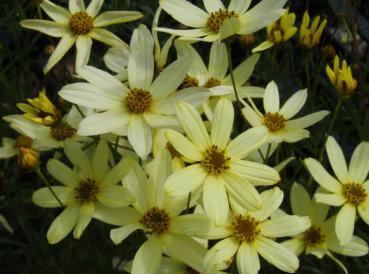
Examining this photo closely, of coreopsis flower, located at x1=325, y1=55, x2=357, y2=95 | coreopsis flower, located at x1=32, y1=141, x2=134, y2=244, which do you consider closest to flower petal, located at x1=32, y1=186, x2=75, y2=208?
coreopsis flower, located at x1=32, y1=141, x2=134, y2=244

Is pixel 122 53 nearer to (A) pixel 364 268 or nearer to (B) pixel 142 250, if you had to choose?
(B) pixel 142 250

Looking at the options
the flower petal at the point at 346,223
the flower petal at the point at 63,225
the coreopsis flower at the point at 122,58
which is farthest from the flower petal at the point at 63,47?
the flower petal at the point at 346,223

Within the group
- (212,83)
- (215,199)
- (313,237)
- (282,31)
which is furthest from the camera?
(282,31)

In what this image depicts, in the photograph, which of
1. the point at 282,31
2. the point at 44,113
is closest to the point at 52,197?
the point at 44,113

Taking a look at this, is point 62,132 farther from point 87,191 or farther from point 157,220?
point 157,220

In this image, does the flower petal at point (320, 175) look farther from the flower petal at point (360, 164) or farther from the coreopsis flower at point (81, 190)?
the coreopsis flower at point (81, 190)

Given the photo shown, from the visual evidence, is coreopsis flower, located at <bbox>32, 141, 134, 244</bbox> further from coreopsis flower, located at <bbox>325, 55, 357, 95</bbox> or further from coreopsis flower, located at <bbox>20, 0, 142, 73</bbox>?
coreopsis flower, located at <bbox>325, 55, 357, 95</bbox>
